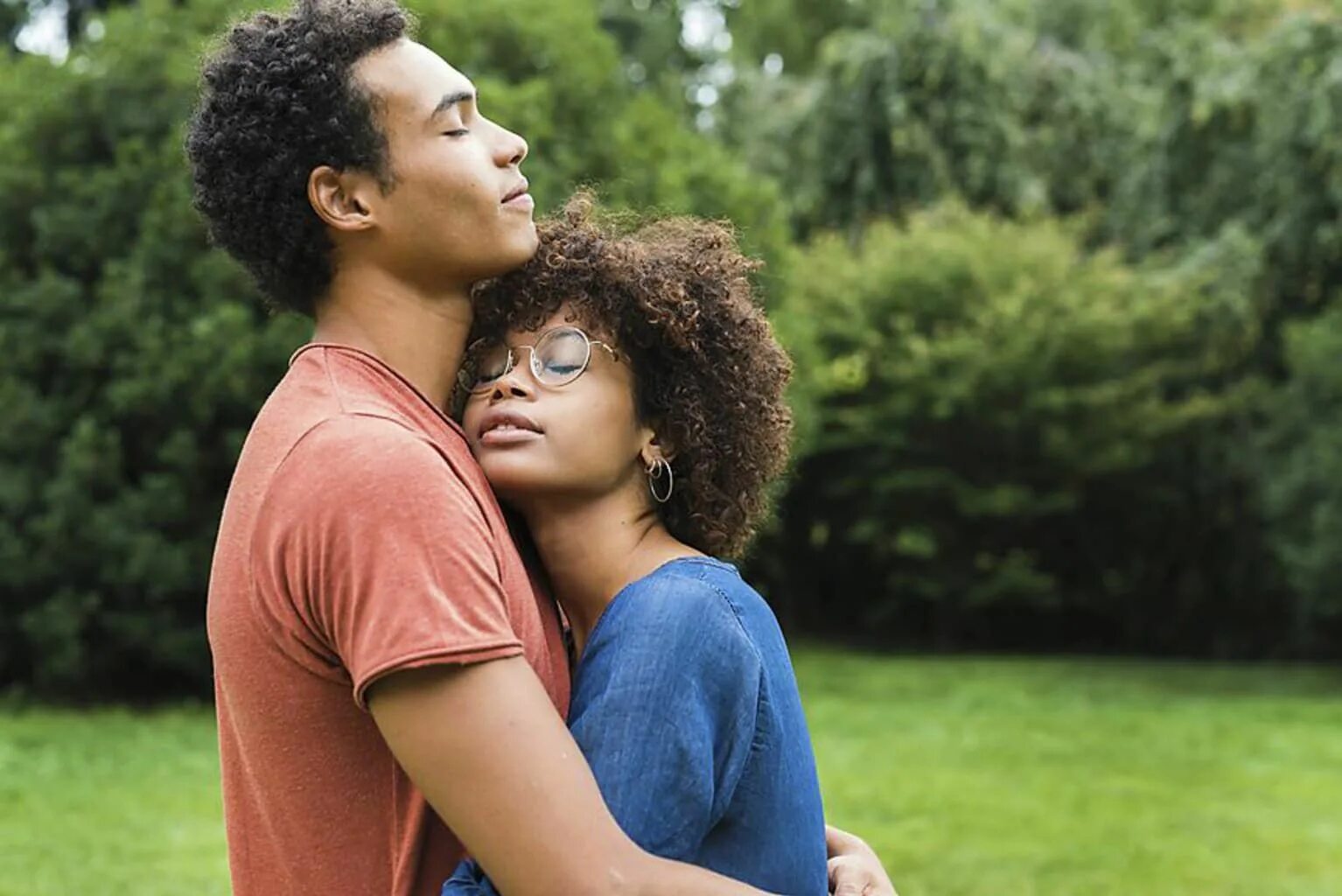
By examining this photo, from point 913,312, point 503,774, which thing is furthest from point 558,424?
point 913,312

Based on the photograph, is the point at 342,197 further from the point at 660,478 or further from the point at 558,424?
the point at 660,478

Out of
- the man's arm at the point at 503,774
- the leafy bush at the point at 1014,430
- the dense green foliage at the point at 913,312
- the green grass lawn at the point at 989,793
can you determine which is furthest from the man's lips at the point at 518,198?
the leafy bush at the point at 1014,430

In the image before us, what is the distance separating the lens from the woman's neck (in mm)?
1985

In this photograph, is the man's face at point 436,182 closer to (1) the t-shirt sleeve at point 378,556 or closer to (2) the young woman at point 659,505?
(2) the young woman at point 659,505

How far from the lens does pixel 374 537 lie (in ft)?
5.26

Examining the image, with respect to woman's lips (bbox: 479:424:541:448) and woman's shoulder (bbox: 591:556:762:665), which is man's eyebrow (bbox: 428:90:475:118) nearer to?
woman's lips (bbox: 479:424:541:448)

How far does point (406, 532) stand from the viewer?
1.60 metres

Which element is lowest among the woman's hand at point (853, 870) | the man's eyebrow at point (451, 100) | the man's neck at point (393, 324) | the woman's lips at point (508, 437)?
the woman's hand at point (853, 870)

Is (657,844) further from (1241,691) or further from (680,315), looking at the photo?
(1241,691)

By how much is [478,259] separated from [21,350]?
395 inches

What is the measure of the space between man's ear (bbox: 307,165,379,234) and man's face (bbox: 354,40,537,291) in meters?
0.02

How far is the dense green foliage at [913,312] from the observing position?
1131 centimetres

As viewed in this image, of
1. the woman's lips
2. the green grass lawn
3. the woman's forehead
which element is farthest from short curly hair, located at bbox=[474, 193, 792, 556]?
the green grass lawn

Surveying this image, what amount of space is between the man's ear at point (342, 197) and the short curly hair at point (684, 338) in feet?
0.66
